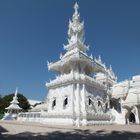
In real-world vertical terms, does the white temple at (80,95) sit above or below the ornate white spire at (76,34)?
below

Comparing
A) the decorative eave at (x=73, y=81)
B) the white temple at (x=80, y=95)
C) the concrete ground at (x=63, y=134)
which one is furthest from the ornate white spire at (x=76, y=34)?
the concrete ground at (x=63, y=134)

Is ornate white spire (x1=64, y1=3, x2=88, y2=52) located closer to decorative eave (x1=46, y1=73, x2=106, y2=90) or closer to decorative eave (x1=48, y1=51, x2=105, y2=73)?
decorative eave (x1=48, y1=51, x2=105, y2=73)

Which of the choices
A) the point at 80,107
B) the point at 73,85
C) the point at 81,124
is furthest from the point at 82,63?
the point at 81,124

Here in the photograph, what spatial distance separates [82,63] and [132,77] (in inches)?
508

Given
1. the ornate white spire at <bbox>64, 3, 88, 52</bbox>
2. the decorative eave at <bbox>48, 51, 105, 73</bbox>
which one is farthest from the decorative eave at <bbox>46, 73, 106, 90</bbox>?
the ornate white spire at <bbox>64, 3, 88, 52</bbox>

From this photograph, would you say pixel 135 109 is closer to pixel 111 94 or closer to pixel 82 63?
pixel 111 94

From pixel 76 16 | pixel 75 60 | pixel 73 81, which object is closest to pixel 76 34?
pixel 76 16

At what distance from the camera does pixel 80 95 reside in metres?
25.1

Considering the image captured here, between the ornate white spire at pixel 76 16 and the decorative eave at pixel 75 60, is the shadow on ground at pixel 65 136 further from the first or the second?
the ornate white spire at pixel 76 16

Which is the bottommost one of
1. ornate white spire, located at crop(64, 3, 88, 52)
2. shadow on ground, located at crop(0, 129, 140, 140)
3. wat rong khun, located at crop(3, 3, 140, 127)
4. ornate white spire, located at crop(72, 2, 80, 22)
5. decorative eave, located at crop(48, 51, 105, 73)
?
shadow on ground, located at crop(0, 129, 140, 140)

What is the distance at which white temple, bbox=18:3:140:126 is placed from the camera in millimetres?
24594

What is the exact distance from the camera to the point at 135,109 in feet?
98.0

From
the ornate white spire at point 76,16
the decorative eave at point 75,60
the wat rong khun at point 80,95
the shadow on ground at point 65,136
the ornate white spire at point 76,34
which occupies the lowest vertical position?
the shadow on ground at point 65,136

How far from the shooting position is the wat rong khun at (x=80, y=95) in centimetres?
2459
